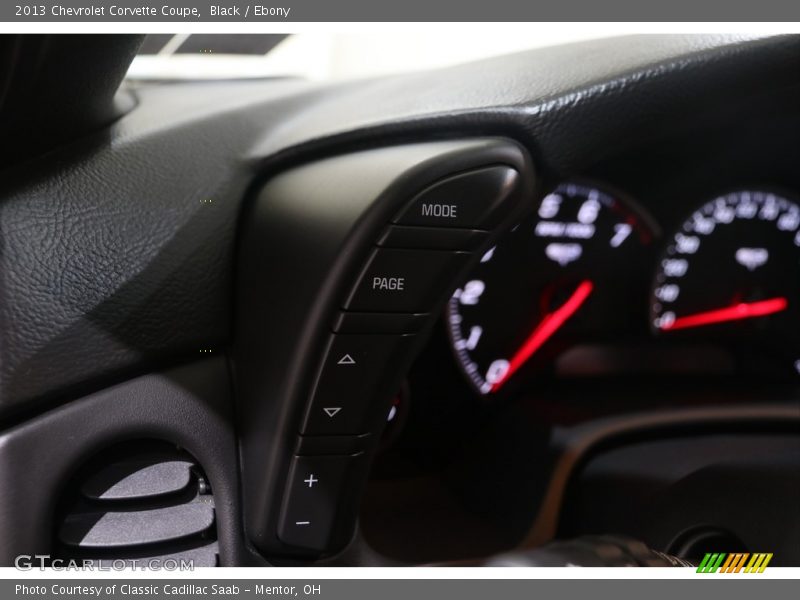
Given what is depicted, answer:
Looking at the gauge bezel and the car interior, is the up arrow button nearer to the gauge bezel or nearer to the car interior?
the car interior

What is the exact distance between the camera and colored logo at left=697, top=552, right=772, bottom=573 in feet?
2.65

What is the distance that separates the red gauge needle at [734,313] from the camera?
1188 mm

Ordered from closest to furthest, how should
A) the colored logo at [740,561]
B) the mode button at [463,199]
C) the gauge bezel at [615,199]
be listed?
the mode button at [463,199] < the colored logo at [740,561] < the gauge bezel at [615,199]

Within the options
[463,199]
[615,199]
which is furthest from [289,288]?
[615,199]

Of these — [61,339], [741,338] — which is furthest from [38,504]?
[741,338]

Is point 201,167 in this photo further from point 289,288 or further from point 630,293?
point 630,293

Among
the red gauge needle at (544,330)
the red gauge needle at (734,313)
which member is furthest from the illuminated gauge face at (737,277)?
the red gauge needle at (544,330)

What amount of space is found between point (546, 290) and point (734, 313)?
313 mm

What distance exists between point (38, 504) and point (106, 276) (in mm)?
186

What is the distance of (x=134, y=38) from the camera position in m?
0.63

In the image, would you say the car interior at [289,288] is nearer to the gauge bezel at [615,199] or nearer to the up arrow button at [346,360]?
the up arrow button at [346,360]

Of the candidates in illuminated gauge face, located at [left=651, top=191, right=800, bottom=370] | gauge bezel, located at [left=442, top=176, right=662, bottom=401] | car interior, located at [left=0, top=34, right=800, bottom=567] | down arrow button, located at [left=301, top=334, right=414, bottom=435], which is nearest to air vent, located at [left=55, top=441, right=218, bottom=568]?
car interior, located at [left=0, top=34, right=800, bottom=567]

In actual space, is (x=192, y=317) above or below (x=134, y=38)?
below

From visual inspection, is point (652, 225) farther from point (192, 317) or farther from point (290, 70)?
point (192, 317)
